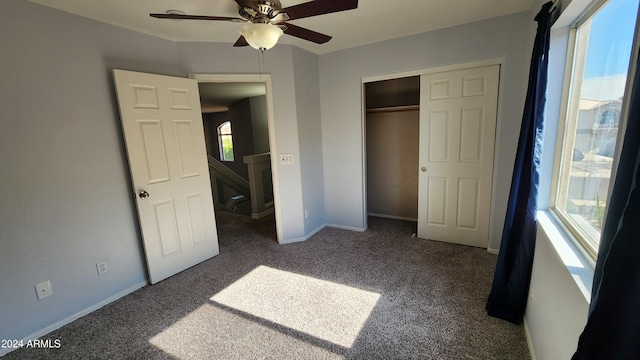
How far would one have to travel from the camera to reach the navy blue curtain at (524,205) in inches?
64.6

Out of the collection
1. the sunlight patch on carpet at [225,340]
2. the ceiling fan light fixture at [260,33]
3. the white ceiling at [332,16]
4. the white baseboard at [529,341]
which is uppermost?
the white ceiling at [332,16]

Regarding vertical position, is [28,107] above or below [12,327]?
above

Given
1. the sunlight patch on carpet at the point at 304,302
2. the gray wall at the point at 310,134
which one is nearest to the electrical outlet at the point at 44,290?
the sunlight patch on carpet at the point at 304,302

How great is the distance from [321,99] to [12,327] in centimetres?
346

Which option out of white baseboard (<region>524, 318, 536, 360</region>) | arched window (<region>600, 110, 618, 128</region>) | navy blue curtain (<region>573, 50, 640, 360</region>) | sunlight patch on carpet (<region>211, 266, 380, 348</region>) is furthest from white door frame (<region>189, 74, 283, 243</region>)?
navy blue curtain (<region>573, 50, 640, 360</region>)

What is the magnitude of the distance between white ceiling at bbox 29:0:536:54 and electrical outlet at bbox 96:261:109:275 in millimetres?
2000

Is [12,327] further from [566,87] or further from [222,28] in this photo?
[566,87]

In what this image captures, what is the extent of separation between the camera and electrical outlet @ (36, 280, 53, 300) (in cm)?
196

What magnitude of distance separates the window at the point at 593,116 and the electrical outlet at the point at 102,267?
3.28 metres

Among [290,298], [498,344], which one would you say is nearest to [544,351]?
[498,344]

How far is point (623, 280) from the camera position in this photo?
0.59 meters

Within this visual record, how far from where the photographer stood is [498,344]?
1.72 m

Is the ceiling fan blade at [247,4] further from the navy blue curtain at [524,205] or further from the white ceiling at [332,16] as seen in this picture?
the navy blue curtain at [524,205]

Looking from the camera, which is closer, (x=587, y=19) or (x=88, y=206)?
(x=587, y=19)
